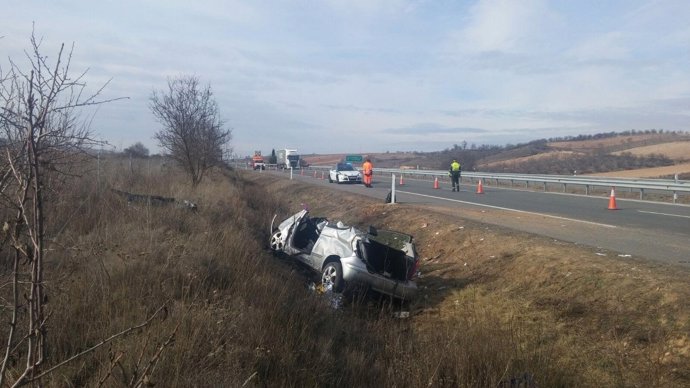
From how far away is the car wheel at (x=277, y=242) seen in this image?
505 inches

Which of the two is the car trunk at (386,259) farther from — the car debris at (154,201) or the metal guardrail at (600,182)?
the metal guardrail at (600,182)

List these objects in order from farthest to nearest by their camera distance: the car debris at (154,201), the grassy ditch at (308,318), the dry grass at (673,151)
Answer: the dry grass at (673,151) < the car debris at (154,201) < the grassy ditch at (308,318)

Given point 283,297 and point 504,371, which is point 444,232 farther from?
point 504,371

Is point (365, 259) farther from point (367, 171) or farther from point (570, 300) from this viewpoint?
point (367, 171)

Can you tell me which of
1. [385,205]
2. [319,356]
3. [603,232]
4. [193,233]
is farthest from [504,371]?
[385,205]

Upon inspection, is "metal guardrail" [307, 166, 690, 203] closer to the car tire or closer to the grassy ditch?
the grassy ditch

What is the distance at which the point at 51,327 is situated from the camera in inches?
198

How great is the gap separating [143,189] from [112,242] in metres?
10.2

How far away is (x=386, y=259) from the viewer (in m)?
10.7

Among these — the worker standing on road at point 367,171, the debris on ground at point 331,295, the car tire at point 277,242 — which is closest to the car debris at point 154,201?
the car tire at point 277,242

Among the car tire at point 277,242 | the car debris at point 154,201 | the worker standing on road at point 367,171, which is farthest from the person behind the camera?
the worker standing on road at point 367,171

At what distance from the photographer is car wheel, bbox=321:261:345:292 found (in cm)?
1007

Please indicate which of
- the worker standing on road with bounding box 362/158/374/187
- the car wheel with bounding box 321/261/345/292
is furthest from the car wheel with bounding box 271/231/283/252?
the worker standing on road with bounding box 362/158/374/187

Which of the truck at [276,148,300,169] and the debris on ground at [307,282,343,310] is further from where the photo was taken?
the truck at [276,148,300,169]
